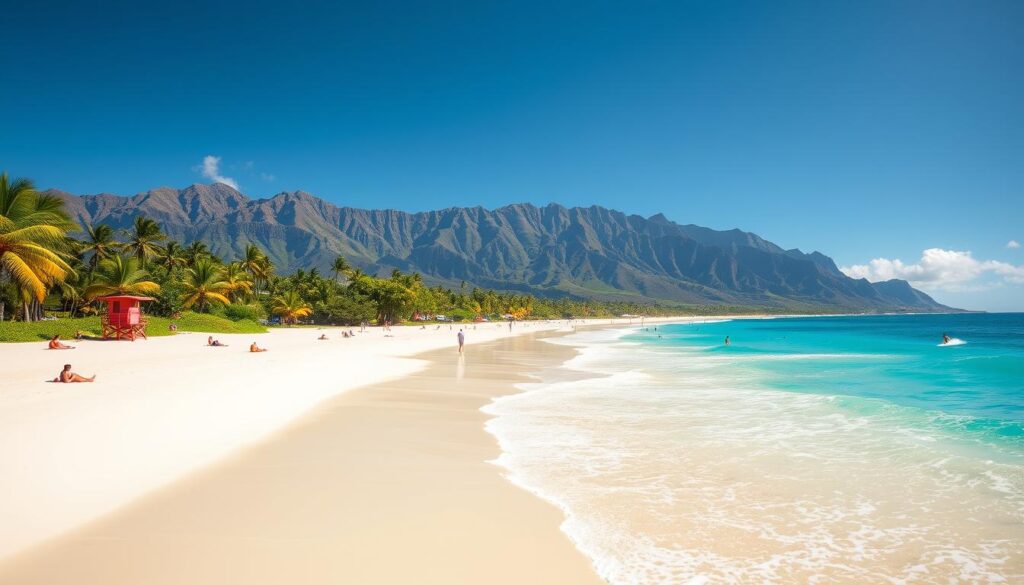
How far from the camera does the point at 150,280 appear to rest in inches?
1817

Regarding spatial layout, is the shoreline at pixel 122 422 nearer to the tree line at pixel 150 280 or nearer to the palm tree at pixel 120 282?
the tree line at pixel 150 280

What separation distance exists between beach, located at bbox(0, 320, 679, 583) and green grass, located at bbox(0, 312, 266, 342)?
18.6m

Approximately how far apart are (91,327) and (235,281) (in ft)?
89.2

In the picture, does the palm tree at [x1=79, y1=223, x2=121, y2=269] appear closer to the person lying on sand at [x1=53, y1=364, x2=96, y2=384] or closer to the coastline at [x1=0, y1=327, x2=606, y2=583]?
the person lying on sand at [x1=53, y1=364, x2=96, y2=384]

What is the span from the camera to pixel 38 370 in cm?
1770

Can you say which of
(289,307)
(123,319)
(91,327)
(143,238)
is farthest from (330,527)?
(289,307)

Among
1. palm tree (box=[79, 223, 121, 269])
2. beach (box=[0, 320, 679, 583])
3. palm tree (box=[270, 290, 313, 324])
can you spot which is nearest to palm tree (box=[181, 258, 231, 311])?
palm tree (box=[79, 223, 121, 269])

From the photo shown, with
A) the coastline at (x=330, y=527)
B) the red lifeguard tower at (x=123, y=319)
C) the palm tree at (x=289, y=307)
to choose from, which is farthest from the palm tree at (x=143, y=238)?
the coastline at (x=330, y=527)

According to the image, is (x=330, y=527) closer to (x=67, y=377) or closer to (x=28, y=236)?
(x=67, y=377)

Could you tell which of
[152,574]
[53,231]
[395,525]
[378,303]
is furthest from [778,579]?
[378,303]

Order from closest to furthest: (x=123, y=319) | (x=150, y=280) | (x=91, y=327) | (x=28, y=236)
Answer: (x=28, y=236), (x=123, y=319), (x=91, y=327), (x=150, y=280)

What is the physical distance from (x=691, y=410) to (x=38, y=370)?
847 inches

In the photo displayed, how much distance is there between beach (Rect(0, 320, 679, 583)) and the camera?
526 centimetres

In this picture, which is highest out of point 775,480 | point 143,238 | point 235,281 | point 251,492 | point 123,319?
point 143,238
